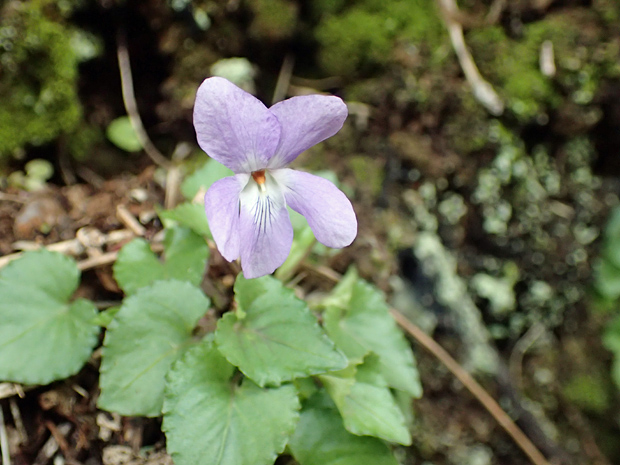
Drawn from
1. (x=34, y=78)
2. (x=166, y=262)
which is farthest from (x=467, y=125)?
(x=34, y=78)

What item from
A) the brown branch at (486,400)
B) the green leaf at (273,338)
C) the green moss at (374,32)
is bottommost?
the brown branch at (486,400)

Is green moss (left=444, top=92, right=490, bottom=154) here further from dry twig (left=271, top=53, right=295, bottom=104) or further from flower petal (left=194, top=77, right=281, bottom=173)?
flower petal (left=194, top=77, right=281, bottom=173)

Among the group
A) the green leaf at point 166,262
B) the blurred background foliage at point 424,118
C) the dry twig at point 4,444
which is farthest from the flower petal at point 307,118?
the dry twig at point 4,444

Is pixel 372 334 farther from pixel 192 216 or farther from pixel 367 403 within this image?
pixel 192 216

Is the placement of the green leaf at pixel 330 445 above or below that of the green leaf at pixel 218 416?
below

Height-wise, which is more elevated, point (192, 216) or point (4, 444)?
point (192, 216)

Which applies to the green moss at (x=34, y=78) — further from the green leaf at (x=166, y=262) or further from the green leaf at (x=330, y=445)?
the green leaf at (x=330, y=445)

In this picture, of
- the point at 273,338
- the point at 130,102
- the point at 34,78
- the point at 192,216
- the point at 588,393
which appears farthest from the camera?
the point at 588,393
